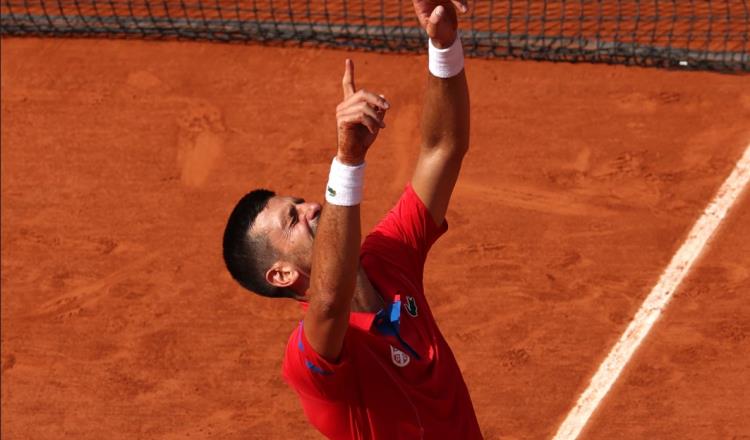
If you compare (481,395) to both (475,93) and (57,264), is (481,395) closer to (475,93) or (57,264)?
(475,93)

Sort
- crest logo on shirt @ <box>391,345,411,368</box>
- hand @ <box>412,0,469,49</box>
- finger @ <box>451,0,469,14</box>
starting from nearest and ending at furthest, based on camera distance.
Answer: finger @ <box>451,0,469,14</box> < hand @ <box>412,0,469,49</box> < crest logo on shirt @ <box>391,345,411,368</box>

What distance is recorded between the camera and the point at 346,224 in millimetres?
4719

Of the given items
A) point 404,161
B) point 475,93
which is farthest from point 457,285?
point 475,93

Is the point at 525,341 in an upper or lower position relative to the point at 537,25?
lower

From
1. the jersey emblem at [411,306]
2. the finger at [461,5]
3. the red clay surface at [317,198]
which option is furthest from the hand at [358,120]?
the red clay surface at [317,198]

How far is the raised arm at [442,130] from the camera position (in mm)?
5469

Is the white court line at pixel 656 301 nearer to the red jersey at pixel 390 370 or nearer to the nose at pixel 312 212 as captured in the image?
the red jersey at pixel 390 370

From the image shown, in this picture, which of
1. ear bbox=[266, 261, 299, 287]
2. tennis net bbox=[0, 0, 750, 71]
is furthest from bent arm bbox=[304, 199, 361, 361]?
tennis net bbox=[0, 0, 750, 71]

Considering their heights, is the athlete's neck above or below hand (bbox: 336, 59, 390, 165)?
below

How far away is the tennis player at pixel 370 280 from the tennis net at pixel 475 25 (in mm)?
5491

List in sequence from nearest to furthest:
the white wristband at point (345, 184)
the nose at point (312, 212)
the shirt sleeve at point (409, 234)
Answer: the white wristband at point (345, 184) < the nose at point (312, 212) < the shirt sleeve at point (409, 234)

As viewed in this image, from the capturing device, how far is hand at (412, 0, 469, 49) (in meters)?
5.31

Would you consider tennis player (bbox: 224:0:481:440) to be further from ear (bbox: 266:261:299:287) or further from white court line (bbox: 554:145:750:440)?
white court line (bbox: 554:145:750:440)

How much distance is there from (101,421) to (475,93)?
4.42 meters
